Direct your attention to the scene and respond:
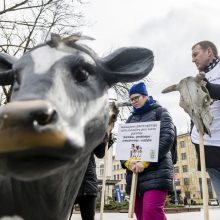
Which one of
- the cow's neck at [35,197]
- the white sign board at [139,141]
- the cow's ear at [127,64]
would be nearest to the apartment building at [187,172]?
the white sign board at [139,141]

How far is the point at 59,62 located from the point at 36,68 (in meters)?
0.12

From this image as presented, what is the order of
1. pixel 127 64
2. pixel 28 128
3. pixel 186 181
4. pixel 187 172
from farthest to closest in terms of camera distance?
pixel 186 181 → pixel 187 172 → pixel 127 64 → pixel 28 128

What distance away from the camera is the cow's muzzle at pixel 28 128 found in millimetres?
1335

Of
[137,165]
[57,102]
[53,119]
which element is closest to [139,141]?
[137,165]

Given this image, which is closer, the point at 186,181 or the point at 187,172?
the point at 187,172

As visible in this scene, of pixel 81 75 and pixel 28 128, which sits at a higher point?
pixel 81 75

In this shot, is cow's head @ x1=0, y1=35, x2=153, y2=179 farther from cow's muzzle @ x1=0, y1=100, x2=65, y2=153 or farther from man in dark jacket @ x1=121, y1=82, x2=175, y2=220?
man in dark jacket @ x1=121, y1=82, x2=175, y2=220

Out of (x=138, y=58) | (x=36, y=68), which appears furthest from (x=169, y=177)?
(x=36, y=68)

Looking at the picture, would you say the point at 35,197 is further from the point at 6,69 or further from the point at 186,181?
the point at 186,181

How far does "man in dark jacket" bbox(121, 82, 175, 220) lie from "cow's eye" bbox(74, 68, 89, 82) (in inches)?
79.9

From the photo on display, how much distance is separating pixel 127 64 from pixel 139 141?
2.02 meters

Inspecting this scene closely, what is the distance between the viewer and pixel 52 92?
5.27 ft

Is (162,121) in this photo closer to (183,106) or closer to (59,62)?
(183,106)

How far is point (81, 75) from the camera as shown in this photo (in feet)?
6.31
